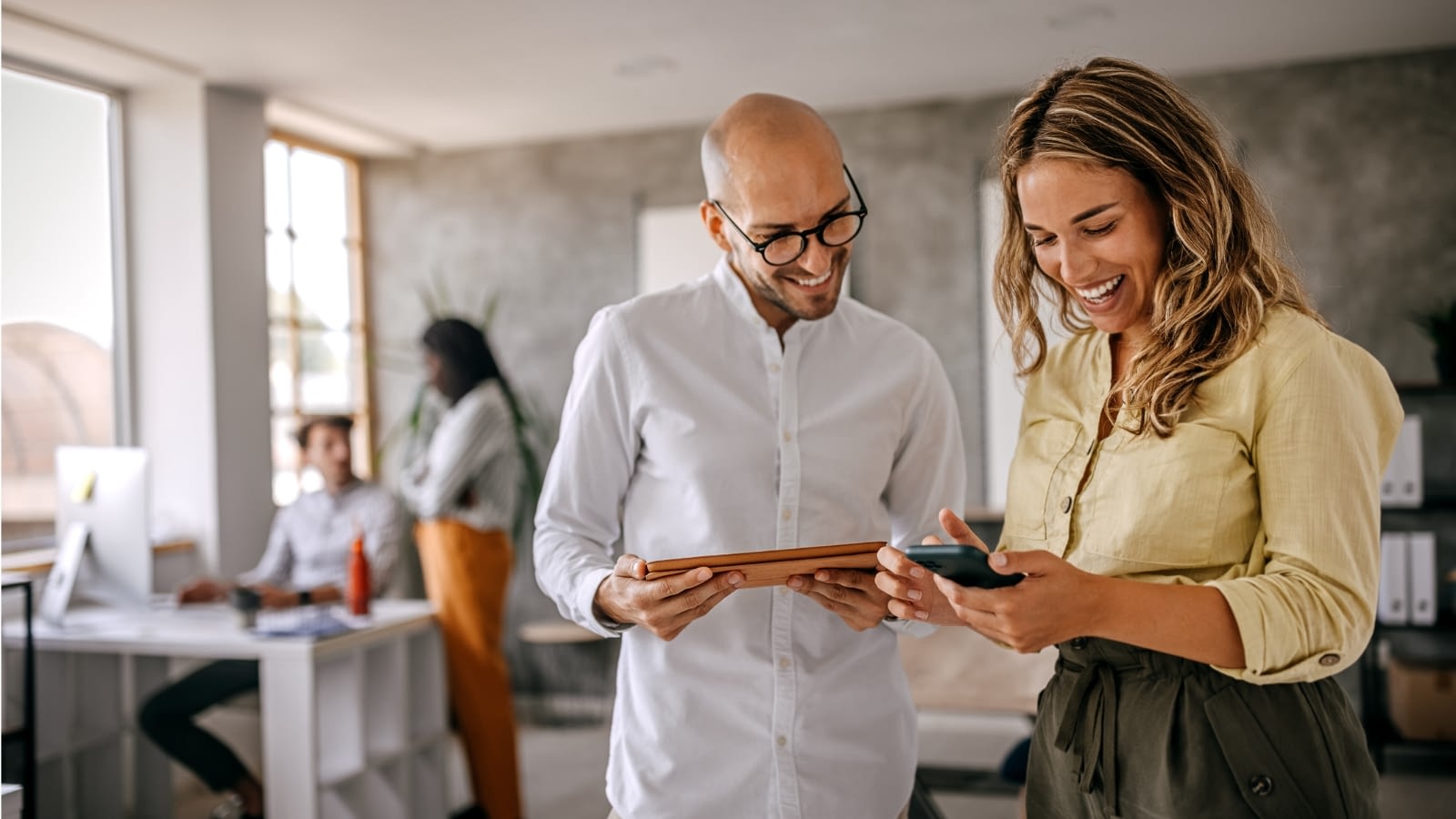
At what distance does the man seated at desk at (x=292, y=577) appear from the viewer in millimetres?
3850

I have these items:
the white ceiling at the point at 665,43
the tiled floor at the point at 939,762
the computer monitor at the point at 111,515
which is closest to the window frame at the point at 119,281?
the white ceiling at the point at 665,43

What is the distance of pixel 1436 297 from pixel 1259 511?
455 cm

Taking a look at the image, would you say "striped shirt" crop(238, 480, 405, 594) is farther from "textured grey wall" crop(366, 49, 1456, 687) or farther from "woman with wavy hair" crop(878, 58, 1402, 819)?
"woman with wavy hair" crop(878, 58, 1402, 819)

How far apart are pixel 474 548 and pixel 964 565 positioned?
135 inches

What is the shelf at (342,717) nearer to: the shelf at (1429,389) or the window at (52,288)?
the window at (52,288)

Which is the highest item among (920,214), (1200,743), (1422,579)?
(920,214)

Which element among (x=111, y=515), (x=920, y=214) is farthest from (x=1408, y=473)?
(x=111, y=515)

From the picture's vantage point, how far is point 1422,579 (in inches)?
179

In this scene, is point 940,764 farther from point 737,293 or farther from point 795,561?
point 795,561

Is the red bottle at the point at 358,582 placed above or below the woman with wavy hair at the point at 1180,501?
below

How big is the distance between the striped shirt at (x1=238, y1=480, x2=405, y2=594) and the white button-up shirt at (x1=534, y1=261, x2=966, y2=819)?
2.64 meters

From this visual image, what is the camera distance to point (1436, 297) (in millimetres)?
4969

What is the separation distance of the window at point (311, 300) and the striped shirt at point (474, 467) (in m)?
1.34

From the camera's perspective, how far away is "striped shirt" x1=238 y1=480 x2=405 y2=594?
168 inches
